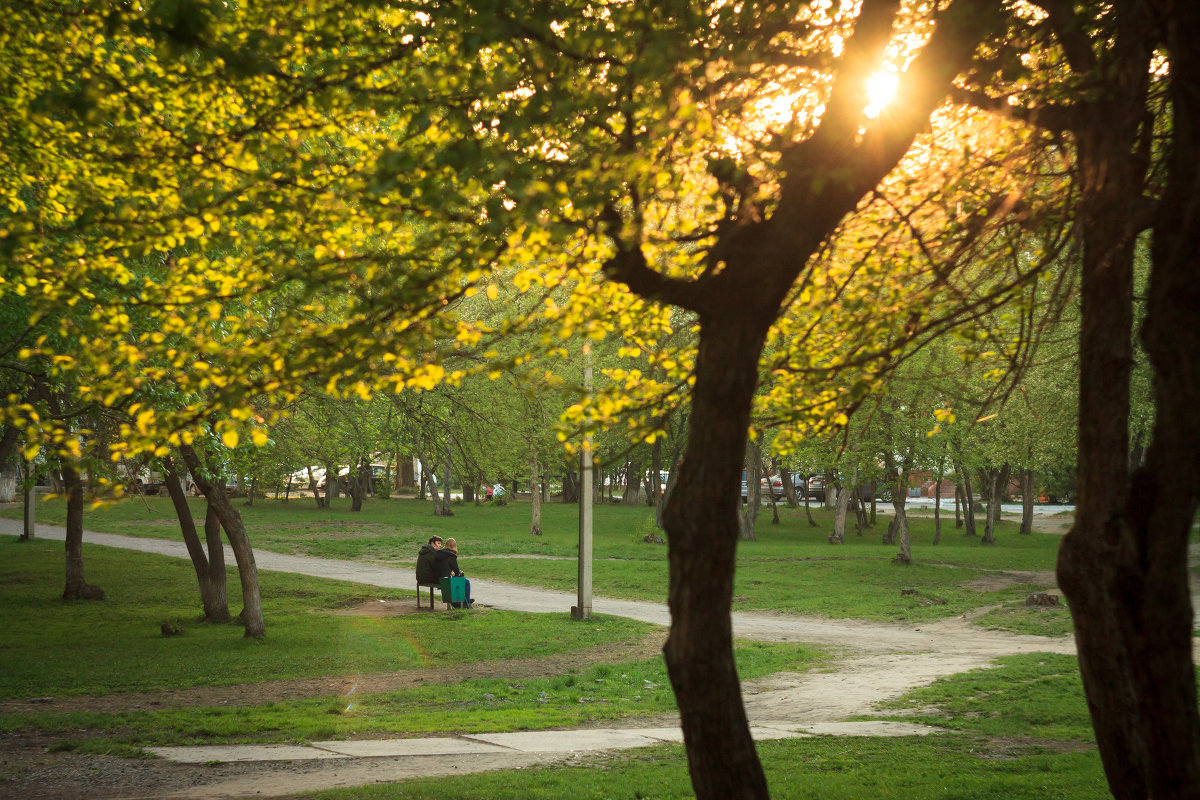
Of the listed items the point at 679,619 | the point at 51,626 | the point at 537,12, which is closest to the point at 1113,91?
the point at 537,12

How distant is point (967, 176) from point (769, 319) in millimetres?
2695

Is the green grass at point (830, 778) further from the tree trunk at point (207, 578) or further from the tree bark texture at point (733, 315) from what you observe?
the tree trunk at point (207, 578)

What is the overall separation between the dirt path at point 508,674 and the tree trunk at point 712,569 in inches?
150

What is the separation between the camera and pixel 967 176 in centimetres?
710

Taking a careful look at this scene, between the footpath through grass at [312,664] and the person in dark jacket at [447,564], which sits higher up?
the person in dark jacket at [447,564]

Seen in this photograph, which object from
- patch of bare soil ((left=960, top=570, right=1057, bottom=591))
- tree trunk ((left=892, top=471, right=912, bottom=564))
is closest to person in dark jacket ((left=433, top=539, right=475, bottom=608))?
patch of bare soil ((left=960, top=570, right=1057, bottom=591))

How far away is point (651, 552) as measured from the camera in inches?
1267

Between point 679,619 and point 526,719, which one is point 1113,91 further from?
point 526,719

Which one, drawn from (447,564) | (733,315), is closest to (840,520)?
(447,564)

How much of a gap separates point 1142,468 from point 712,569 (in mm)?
2143

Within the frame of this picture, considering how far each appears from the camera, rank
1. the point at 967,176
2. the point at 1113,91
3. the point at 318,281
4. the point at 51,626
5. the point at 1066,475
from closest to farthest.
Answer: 1. the point at 318,281
2. the point at 1113,91
3. the point at 967,176
4. the point at 51,626
5. the point at 1066,475

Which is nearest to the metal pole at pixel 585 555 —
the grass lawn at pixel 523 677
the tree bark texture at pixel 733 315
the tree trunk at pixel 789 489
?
the grass lawn at pixel 523 677

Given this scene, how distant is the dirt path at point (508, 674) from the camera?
7773 mm

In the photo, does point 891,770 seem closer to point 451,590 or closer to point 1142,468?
point 1142,468
